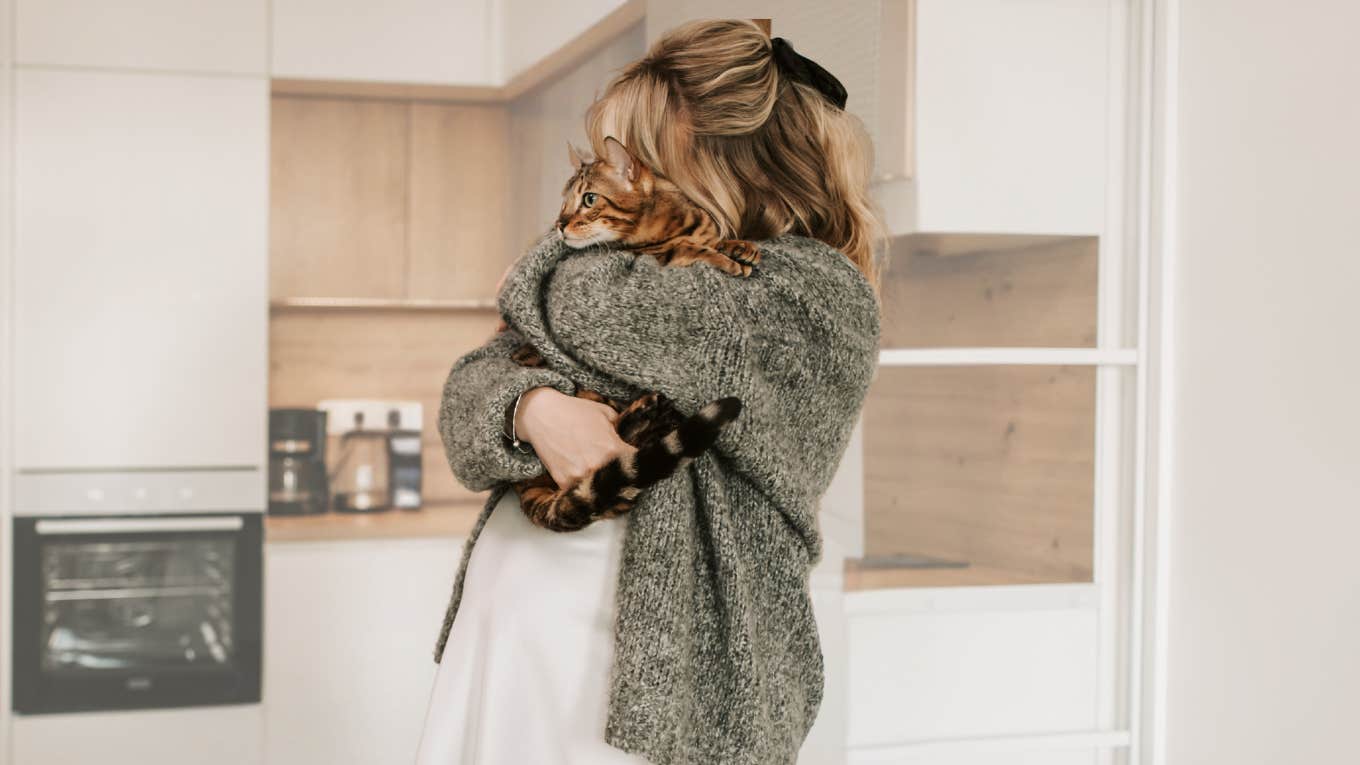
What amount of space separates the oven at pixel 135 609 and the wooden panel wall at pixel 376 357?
692 mm

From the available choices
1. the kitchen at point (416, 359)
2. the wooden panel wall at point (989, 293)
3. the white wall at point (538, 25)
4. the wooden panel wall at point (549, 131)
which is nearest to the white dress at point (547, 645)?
the kitchen at point (416, 359)

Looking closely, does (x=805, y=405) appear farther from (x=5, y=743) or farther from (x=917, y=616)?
(x=5, y=743)

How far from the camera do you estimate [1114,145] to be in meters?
2.04

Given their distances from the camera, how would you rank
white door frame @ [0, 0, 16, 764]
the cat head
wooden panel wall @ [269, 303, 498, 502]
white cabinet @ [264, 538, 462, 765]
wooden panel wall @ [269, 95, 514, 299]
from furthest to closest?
wooden panel wall @ [269, 303, 498, 502], wooden panel wall @ [269, 95, 514, 299], white cabinet @ [264, 538, 462, 765], white door frame @ [0, 0, 16, 764], the cat head

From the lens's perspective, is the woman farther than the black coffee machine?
No

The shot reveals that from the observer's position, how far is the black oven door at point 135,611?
2924 millimetres

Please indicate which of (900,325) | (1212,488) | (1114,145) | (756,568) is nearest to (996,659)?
(1212,488)

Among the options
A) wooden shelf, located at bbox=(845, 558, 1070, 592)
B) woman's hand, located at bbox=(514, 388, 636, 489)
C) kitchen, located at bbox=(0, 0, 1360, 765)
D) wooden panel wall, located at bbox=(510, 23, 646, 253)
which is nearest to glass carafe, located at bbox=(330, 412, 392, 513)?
kitchen, located at bbox=(0, 0, 1360, 765)

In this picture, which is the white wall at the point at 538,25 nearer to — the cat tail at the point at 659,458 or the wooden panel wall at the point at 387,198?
the wooden panel wall at the point at 387,198

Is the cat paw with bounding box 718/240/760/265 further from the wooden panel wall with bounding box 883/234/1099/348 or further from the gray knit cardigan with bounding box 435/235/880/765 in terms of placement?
the wooden panel wall with bounding box 883/234/1099/348

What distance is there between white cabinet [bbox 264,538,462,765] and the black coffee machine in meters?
0.18

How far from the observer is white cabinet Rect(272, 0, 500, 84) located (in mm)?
3135

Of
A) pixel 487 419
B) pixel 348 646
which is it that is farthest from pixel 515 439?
pixel 348 646

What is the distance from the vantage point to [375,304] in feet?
11.3
